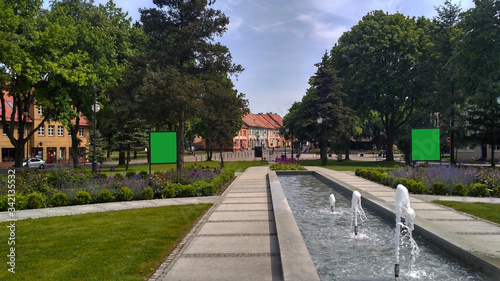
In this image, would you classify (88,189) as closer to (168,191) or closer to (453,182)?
(168,191)

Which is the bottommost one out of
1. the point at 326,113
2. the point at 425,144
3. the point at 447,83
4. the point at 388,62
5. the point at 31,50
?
the point at 425,144

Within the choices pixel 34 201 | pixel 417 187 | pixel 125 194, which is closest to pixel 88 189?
pixel 125 194

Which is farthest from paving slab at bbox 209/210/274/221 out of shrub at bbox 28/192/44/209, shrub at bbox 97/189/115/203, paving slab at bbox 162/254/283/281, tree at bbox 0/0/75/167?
tree at bbox 0/0/75/167

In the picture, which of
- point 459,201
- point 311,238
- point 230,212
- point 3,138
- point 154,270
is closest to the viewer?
point 154,270

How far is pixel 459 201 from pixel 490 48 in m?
18.3

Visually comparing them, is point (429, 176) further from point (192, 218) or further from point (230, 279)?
point (230, 279)

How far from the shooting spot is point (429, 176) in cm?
1675

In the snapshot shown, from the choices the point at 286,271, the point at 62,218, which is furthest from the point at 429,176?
the point at 62,218

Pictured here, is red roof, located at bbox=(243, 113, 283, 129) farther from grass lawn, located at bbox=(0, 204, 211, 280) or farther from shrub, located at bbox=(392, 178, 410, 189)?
grass lawn, located at bbox=(0, 204, 211, 280)

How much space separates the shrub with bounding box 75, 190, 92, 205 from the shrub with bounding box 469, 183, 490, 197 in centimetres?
1593

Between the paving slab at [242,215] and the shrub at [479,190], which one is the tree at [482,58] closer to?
the shrub at [479,190]

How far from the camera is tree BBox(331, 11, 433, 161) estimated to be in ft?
117

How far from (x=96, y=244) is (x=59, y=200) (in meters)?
6.56

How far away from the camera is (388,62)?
37.8 meters
